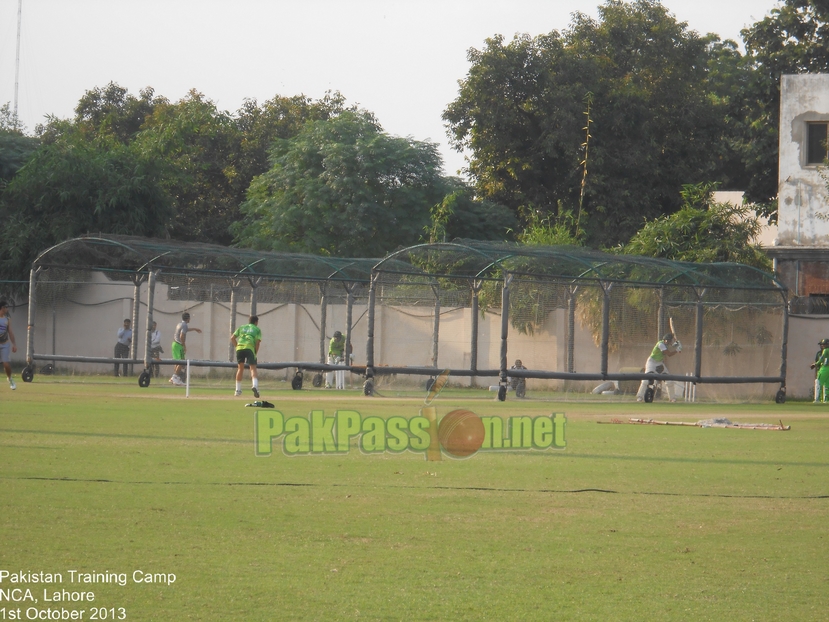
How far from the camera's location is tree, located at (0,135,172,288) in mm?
32031

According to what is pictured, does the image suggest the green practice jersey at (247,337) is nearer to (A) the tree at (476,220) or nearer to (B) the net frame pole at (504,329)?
(B) the net frame pole at (504,329)

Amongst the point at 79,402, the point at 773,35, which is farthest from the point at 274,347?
the point at 773,35

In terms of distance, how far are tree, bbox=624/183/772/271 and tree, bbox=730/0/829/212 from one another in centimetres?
1085

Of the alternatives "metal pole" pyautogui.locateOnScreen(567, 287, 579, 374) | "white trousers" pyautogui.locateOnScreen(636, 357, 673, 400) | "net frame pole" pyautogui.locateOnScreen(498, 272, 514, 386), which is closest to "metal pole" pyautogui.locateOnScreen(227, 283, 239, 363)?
"net frame pole" pyautogui.locateOnScreen(498, 272, 514, 386)

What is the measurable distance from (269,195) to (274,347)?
18335 millimetres

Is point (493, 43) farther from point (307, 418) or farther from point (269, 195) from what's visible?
point (307, 418)

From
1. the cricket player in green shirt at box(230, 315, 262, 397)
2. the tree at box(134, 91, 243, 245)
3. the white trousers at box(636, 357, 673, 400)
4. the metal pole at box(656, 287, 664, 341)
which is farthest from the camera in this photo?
the tree at box(134, 91, 243, 245)

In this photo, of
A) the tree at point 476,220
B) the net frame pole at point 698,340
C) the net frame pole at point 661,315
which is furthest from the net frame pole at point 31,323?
the tree at point 476,220

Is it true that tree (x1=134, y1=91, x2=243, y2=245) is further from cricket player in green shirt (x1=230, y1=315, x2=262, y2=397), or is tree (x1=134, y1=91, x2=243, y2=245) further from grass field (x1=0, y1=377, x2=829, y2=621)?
grass field (x1=0, y1=377, x2=829, y2=621)

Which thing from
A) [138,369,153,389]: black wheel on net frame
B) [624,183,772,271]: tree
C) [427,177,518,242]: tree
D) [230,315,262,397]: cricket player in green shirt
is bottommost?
[138,369,153,389]: black wheel on net frame

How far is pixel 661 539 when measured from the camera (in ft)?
23.9

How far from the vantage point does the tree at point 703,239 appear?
29.5 meters

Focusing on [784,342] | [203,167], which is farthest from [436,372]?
[203,167]

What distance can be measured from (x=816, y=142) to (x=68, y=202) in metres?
22.3
